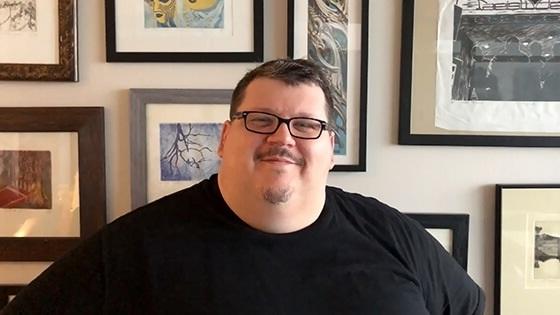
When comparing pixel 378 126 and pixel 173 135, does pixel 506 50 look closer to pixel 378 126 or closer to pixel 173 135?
pixel 378 126

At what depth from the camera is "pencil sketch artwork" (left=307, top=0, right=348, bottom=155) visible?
1586 mm

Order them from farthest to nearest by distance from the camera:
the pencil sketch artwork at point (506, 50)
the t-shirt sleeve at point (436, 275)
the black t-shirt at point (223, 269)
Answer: the pencil sketch artwork at point (506, 50), the t-shirt sleeve at point (436, 275), the black t-shirt at point (223, 269)

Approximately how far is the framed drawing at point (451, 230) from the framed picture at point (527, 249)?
0.07 metres

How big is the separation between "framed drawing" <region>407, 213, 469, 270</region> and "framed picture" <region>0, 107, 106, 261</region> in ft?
2.49

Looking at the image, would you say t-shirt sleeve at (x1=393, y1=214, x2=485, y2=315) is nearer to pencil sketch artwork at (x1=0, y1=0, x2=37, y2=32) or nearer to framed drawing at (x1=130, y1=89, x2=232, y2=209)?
framed drawing at (x1=130, y1=89, x2=232, y2=209)

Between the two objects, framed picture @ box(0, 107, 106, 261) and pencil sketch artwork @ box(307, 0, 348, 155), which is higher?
pencil sketch artwork @ box(307, 0, 348, 155)

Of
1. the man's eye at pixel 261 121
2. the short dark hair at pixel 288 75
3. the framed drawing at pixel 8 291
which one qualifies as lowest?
the framed drawing at pixel 8 291

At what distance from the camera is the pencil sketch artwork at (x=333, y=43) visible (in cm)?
159

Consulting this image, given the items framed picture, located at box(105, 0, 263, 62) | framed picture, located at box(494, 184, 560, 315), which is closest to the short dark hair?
framed picture, located at box(105, 0, 263, 62)

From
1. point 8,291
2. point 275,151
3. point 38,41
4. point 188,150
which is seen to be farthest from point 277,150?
point 8,291

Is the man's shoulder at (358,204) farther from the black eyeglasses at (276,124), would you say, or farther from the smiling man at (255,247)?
the black eyeglasses at (276,124)

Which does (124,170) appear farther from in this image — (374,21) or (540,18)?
(540,18)

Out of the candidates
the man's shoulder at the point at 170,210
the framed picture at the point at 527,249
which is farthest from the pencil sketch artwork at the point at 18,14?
the framed picture at the point at 527,249

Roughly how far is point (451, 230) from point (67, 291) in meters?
0.87
